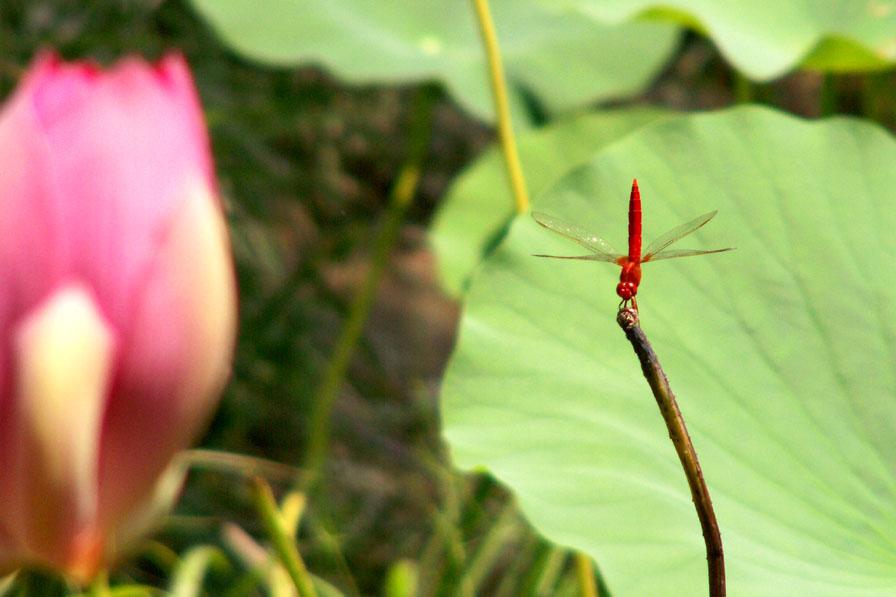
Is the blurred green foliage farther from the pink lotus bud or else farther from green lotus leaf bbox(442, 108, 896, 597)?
the pink lotus bud

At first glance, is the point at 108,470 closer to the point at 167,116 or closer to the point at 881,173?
the point at 167,116

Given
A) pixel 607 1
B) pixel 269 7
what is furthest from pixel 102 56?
pixel 607 1

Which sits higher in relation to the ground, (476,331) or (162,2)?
(476,331)

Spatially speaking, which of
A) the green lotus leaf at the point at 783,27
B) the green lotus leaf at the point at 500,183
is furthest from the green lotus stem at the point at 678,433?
the green lotus leaf at the point at 500,183

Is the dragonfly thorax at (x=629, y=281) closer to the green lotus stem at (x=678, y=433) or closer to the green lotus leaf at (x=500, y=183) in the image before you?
the green lotus stem at (x=678, y=433)

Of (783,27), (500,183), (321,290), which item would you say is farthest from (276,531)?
(321,290)

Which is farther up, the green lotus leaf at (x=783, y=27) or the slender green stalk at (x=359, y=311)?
the green lotus leaf at (x=783, y=27)
